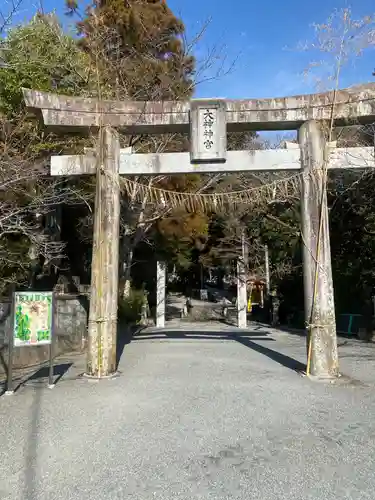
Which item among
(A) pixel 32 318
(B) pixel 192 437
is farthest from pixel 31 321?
(B) pixel 192 437

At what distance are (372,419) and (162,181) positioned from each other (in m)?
10.9

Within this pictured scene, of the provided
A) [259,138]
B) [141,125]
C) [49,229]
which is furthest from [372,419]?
[259,138]

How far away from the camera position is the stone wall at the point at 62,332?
26.8ft

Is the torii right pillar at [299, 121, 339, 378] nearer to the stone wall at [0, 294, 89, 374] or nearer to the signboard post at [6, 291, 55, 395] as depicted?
the signboard post at [6, 291, 55, 395]

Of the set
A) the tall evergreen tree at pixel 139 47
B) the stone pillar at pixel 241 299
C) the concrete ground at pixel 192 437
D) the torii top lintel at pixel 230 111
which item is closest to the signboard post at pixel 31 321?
the concrete ground at pixel 192 437

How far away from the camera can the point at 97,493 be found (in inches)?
126

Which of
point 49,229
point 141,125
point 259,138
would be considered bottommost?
point 49,229

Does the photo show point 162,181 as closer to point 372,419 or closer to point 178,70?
point 178,70

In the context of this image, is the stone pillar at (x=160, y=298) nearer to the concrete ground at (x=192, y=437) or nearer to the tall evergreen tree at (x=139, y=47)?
the tall evergreen tree at (x=139, y=47)

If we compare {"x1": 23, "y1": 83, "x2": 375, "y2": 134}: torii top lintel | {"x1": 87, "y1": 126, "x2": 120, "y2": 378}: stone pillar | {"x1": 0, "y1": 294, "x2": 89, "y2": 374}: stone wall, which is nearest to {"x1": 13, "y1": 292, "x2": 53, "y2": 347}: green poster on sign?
{"x1": 87, "y1": 126, "x2": 120, "y2": 378}: stone pillar

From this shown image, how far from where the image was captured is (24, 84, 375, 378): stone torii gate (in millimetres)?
7234

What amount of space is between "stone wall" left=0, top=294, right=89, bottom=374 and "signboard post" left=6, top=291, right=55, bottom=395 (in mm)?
1862

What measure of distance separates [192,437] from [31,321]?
131 inches

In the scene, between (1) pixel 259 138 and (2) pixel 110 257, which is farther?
(1) pixel 259 138
